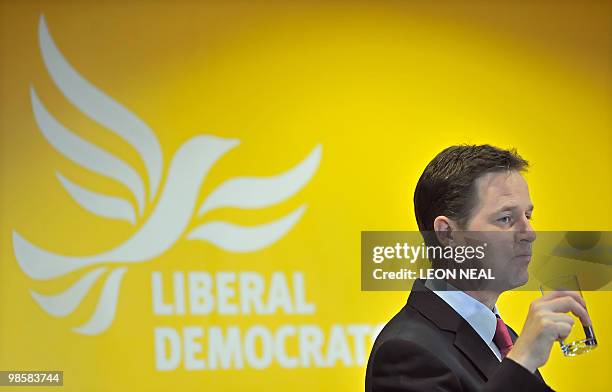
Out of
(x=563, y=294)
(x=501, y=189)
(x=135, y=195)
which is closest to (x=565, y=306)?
(x=563, y=294)

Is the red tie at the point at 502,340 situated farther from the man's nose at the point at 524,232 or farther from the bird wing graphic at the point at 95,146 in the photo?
the bird wing graphic at the point at 95,146

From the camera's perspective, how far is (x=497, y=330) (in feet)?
4.72

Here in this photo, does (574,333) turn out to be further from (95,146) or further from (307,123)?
(95,146)

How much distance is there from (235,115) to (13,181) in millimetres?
844

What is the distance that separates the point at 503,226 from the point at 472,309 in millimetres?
176

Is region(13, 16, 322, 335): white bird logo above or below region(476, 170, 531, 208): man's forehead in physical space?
above

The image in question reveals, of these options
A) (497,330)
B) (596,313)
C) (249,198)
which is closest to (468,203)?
(497,330)

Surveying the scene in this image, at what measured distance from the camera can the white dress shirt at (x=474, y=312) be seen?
4.58ft

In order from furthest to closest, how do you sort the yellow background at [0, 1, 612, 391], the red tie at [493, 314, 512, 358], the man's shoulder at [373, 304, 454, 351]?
the yellow background at [0, 1, 612, 391] → the red tie at [493, 314, 512, 358] → the man's shoulder at [373, 304, 454, 351]

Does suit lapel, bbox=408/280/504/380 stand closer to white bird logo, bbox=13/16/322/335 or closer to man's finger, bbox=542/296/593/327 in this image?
man's finger, bbox=542/296/593/327

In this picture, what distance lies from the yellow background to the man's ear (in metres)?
1.28

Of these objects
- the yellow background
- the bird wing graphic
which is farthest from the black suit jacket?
the bird wing graphic

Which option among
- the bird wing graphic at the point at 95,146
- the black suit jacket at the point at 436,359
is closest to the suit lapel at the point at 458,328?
the black suit jacket at the point at 436,359

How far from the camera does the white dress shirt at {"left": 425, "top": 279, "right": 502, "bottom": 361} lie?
140 centimetres
